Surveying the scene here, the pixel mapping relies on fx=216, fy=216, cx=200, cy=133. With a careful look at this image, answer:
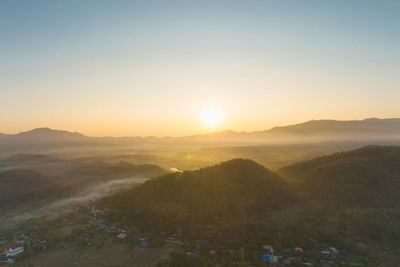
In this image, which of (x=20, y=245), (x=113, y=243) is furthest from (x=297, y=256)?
(x=20, y=245)

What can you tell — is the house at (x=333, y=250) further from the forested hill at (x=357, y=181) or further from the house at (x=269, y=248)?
the forested hill at (x=357, y=181)

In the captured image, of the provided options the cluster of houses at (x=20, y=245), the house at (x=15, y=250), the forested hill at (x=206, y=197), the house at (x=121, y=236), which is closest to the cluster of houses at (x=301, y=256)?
the forested hill at (x=206, y=197)

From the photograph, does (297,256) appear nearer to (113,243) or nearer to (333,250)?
(333,250)

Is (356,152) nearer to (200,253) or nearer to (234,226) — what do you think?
(234,226)

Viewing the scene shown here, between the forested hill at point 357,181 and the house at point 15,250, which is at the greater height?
the forested hill at point 357,181

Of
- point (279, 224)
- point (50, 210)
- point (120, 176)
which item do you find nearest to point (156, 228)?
point (279, 224)

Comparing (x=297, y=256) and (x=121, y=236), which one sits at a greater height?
(x=297, y=256)
